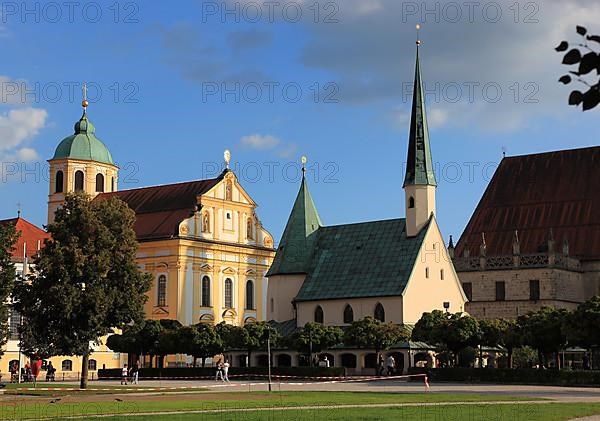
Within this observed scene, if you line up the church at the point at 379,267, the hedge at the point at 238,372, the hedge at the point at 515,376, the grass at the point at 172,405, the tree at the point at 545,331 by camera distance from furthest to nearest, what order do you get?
the church at the point at 379,267 < the hedge at the point at 238,372 < the tree at the point at 545,331 < the hedge at the point at 515,376 < the grass at the point at 172,405

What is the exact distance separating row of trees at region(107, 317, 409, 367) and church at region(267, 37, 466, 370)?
754 cm

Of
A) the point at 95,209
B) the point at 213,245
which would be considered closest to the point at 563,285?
the point at 213,245

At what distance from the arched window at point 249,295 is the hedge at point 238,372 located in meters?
30.6

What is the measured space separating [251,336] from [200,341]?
3.95 metres

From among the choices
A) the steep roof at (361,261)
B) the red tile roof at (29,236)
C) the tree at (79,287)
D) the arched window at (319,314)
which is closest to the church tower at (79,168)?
the red tile roof at (29,236)

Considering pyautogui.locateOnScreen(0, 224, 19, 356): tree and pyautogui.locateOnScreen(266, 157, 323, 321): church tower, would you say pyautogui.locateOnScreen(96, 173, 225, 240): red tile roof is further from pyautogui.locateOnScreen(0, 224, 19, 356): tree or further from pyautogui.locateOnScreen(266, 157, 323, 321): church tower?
pyautogui.locateOnScreen(0, 224, 19, 356): tree

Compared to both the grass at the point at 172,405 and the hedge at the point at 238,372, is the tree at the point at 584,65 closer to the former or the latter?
the grass at the point at 172,405

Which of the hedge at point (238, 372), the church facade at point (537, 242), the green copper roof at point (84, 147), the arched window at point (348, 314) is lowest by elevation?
the hedge at point (238, 372)

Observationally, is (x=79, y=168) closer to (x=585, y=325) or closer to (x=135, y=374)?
(x=135, y=374)

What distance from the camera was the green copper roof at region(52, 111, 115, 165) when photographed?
118 metres

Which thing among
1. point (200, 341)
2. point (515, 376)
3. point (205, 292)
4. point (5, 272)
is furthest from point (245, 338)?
point (205, 292)

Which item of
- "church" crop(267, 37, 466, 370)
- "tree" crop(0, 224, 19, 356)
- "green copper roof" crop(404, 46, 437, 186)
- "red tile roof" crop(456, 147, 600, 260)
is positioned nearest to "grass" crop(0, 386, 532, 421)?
"tree" crop(0, 224, 19, 356)

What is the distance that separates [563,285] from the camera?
88.9 meters

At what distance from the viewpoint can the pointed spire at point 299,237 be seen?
8781 cm
